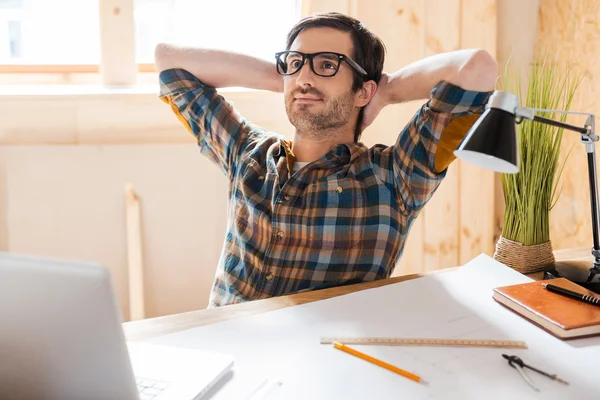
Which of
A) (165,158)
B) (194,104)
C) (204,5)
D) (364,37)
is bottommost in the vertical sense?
(165,158)

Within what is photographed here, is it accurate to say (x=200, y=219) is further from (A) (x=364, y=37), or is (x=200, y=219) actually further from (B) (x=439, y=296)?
(B) (x=439, y=296)

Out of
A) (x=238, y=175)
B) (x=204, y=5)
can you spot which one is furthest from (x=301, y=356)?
(x=204, y=5)

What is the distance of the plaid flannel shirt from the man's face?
7 cm

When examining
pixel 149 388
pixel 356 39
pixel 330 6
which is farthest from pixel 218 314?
pixel 330 6

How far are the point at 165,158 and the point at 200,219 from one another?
242 mm

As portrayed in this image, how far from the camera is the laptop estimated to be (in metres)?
0.63

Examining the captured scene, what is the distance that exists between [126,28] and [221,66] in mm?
730

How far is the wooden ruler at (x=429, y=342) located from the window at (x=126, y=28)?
152 cm

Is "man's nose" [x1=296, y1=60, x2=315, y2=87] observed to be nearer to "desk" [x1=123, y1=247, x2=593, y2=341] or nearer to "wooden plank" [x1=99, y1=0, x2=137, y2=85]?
"desk" [x1=123, y1=247, x2=593, y2=341]

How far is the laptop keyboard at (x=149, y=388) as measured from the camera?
857 millimetres

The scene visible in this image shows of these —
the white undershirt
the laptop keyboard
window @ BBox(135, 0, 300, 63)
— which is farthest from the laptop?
window @ BBox(135, 0, 300, 63)

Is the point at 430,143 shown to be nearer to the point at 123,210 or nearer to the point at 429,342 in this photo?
the point at 429,342

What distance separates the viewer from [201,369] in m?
0.91

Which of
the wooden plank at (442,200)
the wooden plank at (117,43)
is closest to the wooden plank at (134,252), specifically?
the wooden plank at (117,43)
